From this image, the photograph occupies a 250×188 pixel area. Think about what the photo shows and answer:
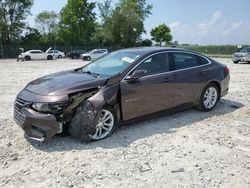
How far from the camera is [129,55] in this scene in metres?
6.16

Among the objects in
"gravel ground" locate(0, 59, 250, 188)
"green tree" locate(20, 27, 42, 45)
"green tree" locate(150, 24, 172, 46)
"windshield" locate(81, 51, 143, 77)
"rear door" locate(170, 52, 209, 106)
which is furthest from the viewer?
"green tree" locate(150, 24, 172, 46)

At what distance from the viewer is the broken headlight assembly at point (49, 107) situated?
4.81m

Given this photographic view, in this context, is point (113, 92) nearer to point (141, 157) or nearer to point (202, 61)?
point (141, 157)

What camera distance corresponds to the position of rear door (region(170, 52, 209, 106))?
641 cm

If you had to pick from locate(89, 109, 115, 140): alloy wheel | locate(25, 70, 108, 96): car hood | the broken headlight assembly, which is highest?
locate(25, 70, 108, 96): car hood

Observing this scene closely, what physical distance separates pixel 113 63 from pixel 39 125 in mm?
2078

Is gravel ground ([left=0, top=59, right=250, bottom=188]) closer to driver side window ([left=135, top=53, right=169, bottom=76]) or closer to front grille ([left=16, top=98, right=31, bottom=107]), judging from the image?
front grille ([left=16, top=98, right=31, bottom=107])

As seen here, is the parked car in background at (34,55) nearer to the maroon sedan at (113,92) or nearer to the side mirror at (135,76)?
the maroon sedan at (113,92)

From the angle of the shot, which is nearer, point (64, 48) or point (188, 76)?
point (188, 76)

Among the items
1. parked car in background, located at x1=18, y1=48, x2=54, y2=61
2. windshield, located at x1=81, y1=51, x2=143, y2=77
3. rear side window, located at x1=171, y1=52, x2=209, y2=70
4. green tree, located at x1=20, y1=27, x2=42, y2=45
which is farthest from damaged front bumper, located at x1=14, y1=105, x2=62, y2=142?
green tree, located at x1=20, y1=27, x2=42, y2=45

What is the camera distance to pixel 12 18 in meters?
54.4

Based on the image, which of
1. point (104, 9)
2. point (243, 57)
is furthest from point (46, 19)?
point (243, 57)

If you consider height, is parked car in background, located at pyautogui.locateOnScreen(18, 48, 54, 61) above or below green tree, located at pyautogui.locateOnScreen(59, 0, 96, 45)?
below

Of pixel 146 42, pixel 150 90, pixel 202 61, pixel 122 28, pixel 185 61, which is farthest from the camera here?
pixel 146 42
